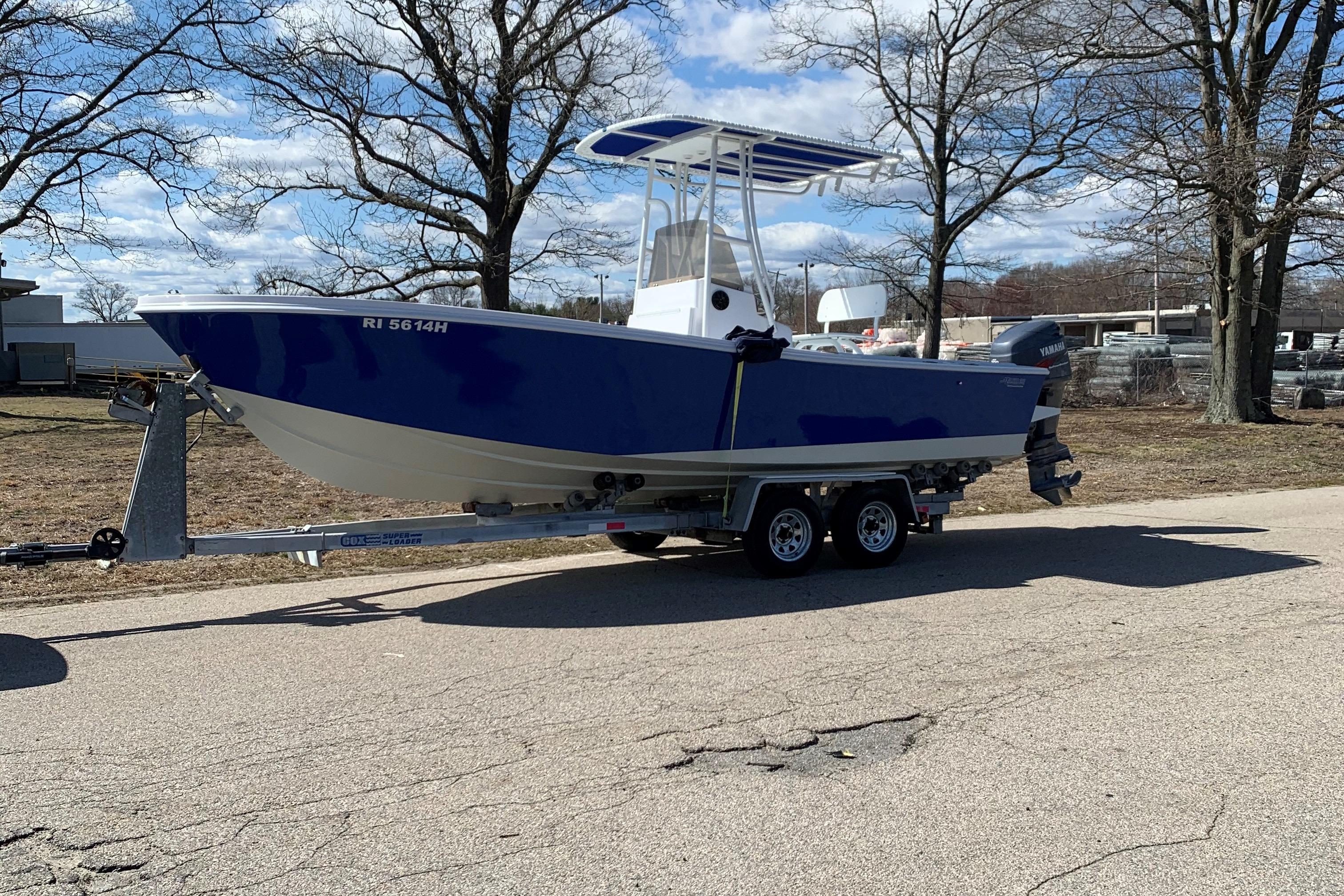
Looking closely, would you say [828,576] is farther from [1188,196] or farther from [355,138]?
[355,138]

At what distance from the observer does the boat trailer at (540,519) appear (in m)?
6.77

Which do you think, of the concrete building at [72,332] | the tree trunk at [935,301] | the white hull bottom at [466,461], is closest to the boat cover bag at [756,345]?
the white hull bottom at [466,461]

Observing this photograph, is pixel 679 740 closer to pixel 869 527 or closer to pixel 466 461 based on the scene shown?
pixel 466 461

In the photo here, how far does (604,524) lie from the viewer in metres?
8.07

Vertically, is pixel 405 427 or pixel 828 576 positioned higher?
pixel 405 427

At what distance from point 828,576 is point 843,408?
1.32 metres

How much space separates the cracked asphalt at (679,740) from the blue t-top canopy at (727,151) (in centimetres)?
363

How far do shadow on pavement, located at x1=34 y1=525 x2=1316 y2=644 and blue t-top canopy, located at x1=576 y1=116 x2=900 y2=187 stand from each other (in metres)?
3.47

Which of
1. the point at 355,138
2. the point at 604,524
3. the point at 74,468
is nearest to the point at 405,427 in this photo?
the point at 604,524

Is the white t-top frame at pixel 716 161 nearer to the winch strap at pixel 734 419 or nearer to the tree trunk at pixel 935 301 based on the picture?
the winch strap at pixel 734 419

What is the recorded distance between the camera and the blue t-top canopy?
9.02 m

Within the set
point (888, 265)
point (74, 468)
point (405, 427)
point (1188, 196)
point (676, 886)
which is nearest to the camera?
point (676, 886)

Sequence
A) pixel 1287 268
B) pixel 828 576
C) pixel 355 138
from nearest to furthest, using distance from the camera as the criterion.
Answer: pixel 828 576 → pixel 355 138 → pixel 1287 268

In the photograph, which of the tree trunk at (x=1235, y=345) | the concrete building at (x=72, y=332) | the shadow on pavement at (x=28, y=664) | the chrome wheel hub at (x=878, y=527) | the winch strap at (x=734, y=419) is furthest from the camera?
the concrete building at (x=72, y=332)
